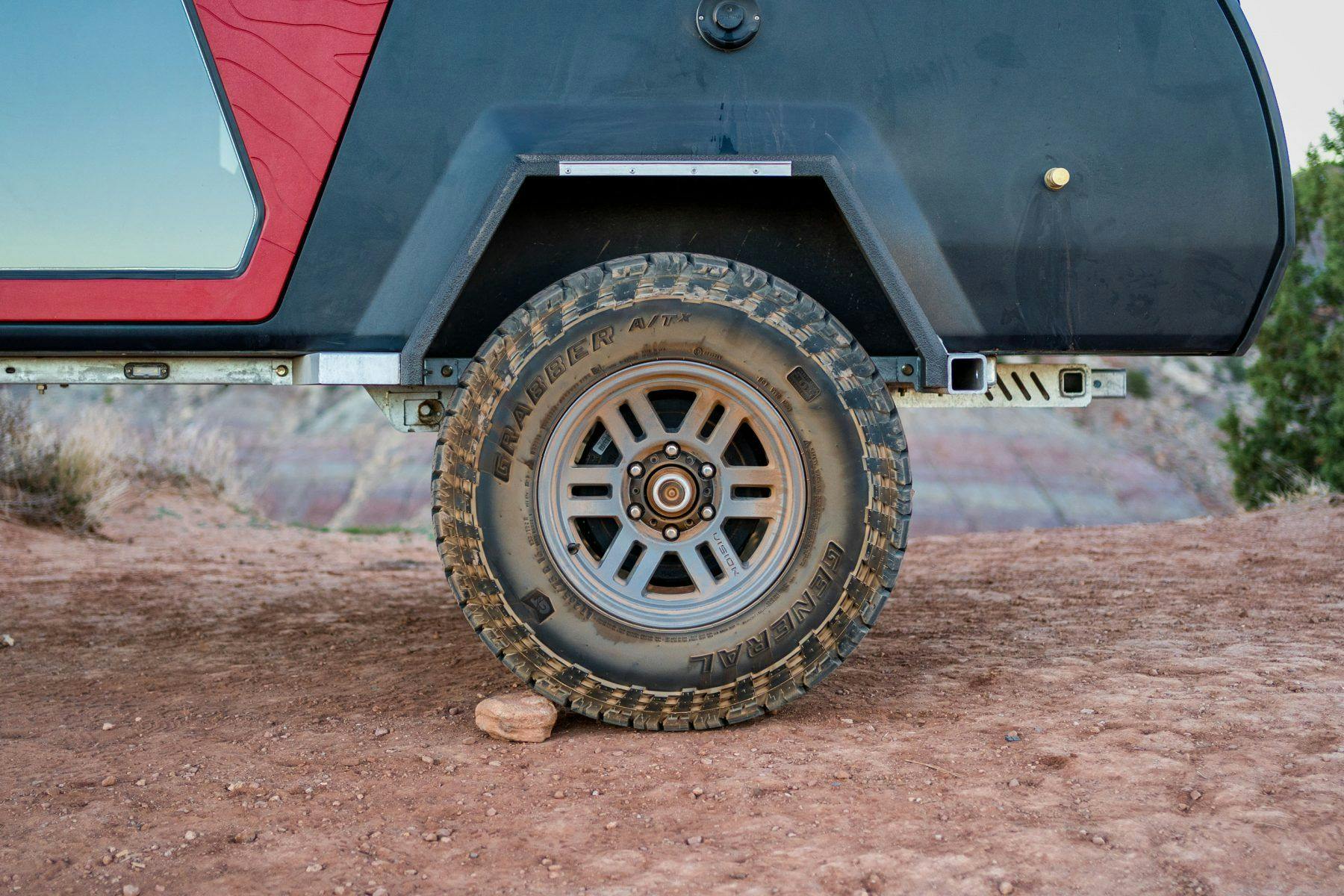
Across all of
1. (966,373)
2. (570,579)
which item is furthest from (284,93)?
(966,373)

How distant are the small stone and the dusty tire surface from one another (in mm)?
84

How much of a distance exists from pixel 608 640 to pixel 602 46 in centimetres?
173

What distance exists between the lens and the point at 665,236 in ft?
10.7

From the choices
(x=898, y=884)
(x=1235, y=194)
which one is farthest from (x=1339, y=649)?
(x=898, y=884)

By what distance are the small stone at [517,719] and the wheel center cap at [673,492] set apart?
0.66 metres

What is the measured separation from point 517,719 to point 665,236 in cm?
154

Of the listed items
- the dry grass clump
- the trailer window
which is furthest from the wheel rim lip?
the dry grass clump

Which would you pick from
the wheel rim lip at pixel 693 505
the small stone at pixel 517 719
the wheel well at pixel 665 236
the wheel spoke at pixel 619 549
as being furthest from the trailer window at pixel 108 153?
the small stone at pixel 517 719

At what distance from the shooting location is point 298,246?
3.06m

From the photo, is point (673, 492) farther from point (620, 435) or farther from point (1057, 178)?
point (1057, 178)

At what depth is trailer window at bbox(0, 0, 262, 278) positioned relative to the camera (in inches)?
121

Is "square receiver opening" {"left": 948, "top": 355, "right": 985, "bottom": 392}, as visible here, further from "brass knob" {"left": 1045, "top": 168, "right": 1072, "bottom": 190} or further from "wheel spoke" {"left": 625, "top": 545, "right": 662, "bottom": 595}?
"wheel spoke" {"left": 625, "top": 545, "right": 662, "bottom": 595}

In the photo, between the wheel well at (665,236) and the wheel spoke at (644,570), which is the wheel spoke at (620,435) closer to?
the wheel spoke at (644,570)

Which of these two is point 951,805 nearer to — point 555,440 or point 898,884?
point 898,884
